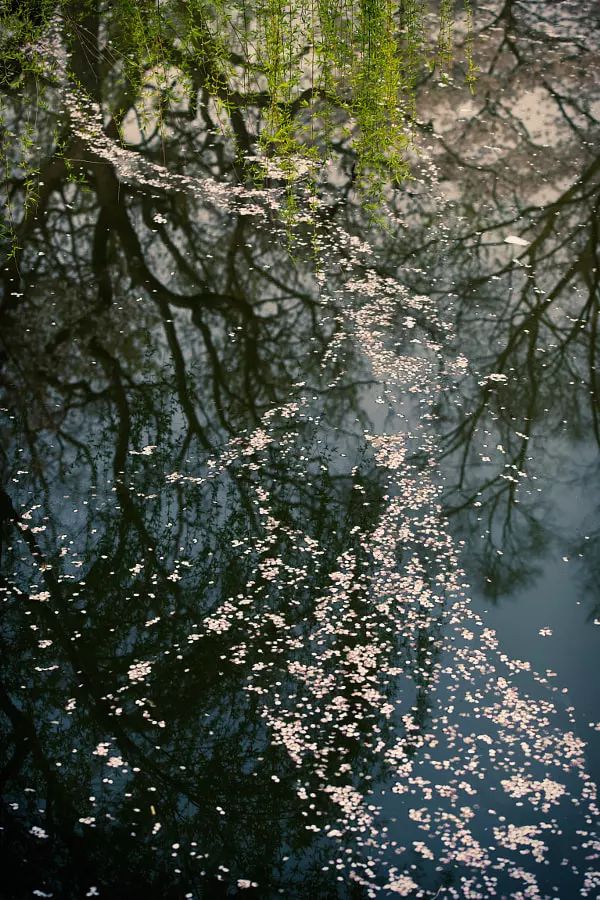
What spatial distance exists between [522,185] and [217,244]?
1.46 metres

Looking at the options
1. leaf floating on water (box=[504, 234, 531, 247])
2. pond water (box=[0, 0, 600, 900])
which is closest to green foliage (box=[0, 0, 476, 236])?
pond water (box=[0, 0, 600, 900])

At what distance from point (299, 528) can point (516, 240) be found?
6.81ft

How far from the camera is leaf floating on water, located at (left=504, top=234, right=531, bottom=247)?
4586mm

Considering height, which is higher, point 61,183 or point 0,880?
point 61,183

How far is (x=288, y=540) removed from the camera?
9.85 feet

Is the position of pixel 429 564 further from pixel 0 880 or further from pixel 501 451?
pixel 0 880

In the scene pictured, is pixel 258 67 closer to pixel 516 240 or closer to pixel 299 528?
pixel 516 240

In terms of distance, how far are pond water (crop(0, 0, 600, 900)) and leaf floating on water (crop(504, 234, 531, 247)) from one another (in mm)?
33

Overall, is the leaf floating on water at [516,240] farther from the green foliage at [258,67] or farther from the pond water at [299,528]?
the green foliage at [258,67]

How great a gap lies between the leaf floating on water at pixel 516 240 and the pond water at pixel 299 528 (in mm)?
33

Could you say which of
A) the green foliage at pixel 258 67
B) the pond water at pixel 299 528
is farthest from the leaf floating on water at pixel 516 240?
the green foliage at pixel 258 67

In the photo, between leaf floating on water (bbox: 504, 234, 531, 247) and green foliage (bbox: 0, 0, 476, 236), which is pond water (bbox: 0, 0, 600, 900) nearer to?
leaf floating on water (bbox: 504, 234, 531, 247)

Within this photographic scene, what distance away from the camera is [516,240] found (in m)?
4.61

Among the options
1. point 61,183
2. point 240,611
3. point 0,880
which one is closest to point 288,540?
point 240,611
